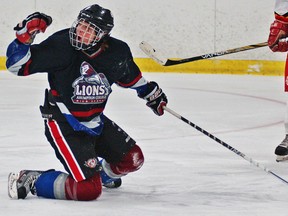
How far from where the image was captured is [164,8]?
7.27 m

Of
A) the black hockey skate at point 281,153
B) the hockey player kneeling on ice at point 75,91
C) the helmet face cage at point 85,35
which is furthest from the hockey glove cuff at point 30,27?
the black hockey skate at point 281,153

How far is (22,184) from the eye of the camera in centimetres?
278

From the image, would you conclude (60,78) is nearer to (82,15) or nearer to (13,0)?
(82,15)

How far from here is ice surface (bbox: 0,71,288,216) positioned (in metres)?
2.71

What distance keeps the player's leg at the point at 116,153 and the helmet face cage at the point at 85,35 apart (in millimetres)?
350

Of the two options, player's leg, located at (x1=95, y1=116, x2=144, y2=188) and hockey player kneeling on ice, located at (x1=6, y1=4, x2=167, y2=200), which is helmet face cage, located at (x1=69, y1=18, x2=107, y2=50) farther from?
player's leg, located at (x1=95, y1=116, x2=144, y2=188)

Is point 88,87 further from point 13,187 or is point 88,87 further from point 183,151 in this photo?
point 183,151

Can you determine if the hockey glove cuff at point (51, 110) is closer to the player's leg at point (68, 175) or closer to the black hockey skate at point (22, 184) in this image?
the player's leg at point (68, 175)

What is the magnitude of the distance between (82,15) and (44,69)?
0.68 feet

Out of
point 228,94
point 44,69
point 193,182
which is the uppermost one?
point 44,69

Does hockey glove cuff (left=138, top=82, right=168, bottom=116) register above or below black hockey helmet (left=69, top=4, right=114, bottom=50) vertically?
below

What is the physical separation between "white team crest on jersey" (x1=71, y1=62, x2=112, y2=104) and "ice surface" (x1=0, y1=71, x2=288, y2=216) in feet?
1.07

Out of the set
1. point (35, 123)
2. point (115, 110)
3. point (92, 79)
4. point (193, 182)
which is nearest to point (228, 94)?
point (115, 110)

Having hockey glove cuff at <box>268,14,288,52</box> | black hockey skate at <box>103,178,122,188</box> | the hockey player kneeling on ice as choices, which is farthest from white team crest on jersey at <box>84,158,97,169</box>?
hockey glove cuff at <box>268,14,288,52</box>
